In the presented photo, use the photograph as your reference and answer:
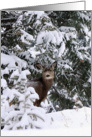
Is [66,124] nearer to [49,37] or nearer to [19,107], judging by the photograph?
[19,107]

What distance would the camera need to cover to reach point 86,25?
405 cm

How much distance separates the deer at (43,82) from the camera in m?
4.00

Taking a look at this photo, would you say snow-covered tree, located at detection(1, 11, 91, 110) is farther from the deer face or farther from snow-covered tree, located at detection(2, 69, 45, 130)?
snow-covered tree, located at detection(2, 69, 45, 130)

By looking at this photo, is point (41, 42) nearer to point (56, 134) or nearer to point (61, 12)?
point (61, 12)

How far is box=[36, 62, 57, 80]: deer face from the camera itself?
13.2 ft

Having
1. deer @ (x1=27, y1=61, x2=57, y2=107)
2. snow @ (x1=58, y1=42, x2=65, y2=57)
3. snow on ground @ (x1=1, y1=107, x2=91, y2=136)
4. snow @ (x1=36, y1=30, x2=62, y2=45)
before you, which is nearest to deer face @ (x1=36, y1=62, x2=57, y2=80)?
deer @ (x1=27, y1=61, x2=57, y2=107)

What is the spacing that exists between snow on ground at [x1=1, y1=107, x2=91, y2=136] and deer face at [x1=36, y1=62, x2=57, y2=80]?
0.40 m

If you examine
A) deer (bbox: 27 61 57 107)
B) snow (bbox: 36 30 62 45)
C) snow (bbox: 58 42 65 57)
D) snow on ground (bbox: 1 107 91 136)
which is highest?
snow (bbox: 36 30 62 45)

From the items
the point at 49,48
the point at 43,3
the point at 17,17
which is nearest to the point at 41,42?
the point at 49,48

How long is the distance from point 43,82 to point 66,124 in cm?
52

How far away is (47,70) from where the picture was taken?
4.04 m

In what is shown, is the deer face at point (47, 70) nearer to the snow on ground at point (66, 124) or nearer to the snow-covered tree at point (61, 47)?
the snow-covered tree at point (61, 47)

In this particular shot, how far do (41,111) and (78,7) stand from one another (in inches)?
53.7

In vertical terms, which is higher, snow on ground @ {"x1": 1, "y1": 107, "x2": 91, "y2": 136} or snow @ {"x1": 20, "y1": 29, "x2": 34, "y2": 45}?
snow @ {"x1": 20, "y1": 29, "x2": 34, "y2": 45}
